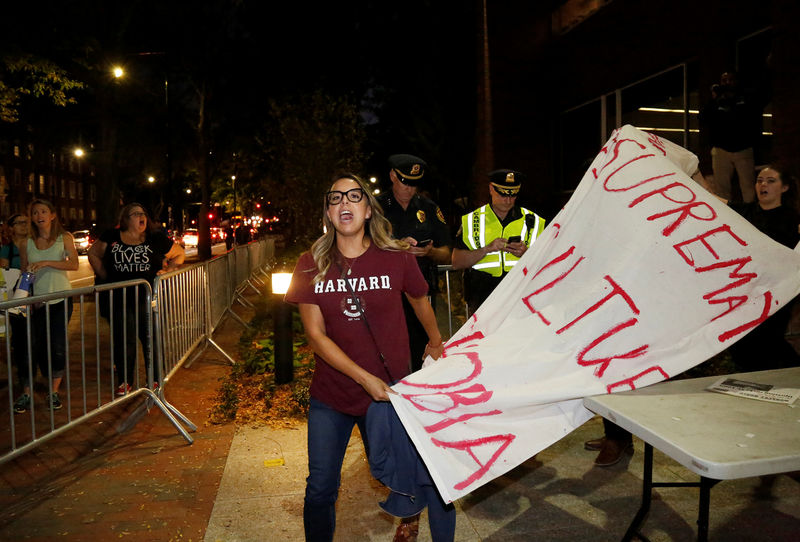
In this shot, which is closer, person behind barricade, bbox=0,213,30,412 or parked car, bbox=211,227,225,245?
person behind barricade, bbox=0,213,30,412

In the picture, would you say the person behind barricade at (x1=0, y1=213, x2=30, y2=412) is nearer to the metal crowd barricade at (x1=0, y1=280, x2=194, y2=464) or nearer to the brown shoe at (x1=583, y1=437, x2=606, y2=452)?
the metal crowd barricade at (x1=0, y1=280, x2=194, y2=464)

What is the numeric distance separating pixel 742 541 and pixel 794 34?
5763 millimetres

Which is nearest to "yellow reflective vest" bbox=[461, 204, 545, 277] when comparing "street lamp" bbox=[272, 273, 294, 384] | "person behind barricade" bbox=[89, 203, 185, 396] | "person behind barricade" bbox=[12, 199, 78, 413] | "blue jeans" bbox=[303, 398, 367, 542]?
"blue jeans" bbox=[303, 398, 367, 542]

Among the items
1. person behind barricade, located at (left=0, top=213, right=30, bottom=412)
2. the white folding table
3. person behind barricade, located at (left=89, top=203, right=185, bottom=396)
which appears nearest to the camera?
the white folding table

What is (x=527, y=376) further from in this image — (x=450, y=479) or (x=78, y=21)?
(x=78, y=21)

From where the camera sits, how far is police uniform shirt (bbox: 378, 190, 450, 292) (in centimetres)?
506

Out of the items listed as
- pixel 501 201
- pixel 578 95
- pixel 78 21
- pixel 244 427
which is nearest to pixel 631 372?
pixel 501 201

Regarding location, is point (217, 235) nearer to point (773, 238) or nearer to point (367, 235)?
point (773, 238)

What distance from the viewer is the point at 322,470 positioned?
3031 millimetres

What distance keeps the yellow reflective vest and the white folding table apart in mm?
2141

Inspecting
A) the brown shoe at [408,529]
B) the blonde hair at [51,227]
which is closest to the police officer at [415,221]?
the brown shoe at [408,529]

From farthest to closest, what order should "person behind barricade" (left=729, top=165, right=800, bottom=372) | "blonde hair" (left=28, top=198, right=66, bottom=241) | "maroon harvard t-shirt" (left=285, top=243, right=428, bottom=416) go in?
1. "blonde hair" (left=28, top=198, right=66, bottom=241)
2. "person behind barricade" (left=729, top=165, right=800, bottom=372)
3. "maroon harvard t-shirt" (left=285, top=243, right=428, bottom=416)

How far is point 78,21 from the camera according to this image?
59.9 feet

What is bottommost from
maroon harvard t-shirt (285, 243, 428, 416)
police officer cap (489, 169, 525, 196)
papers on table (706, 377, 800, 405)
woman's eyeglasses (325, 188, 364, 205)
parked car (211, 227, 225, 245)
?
papers on table (706, 377, 800, 405)
